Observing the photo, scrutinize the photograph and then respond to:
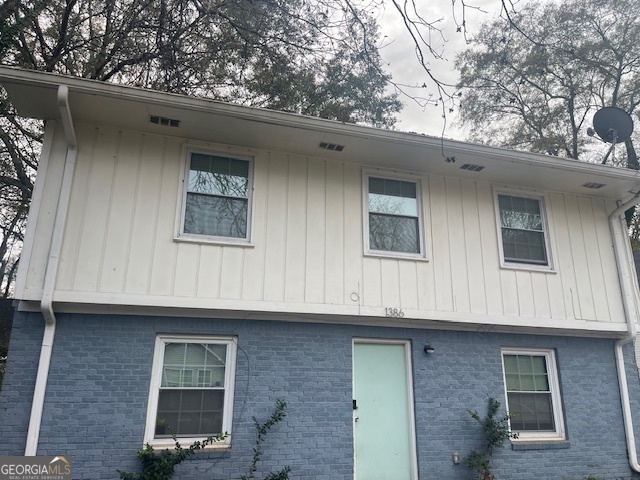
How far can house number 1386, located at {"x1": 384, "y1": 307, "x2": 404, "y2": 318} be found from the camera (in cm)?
611

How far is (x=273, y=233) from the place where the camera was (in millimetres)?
6074

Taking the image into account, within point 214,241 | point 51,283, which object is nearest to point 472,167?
point 214,241

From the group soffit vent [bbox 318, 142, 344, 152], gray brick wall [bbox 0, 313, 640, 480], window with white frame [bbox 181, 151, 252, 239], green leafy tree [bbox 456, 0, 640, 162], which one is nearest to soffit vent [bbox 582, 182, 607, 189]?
gray brick wall [bbox 0, 313, 640, 480]

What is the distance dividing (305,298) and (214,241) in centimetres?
133

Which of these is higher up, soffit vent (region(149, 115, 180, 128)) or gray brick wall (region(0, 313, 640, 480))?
soffit vent (region(149, 115, 180, 128))

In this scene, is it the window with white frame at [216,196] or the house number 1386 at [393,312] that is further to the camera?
the house number 1386 at [393,312]

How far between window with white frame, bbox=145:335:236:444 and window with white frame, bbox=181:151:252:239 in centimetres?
136

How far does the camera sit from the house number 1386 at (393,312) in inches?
240

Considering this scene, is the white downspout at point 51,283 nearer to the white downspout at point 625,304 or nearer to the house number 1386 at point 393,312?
the house number 1386 at point 393,312

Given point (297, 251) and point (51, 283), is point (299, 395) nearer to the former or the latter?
point (297, 251)

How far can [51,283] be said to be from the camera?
16.5 ft

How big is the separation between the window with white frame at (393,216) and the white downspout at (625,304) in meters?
3.41

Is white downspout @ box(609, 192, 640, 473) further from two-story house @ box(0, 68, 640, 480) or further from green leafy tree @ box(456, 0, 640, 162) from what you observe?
green leafy tree @ box(456, 0, 640, 162)

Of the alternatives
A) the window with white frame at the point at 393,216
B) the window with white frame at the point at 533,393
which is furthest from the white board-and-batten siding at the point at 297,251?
the window with white frame at the point at 533,393
